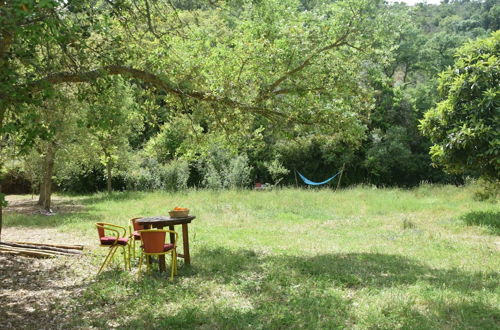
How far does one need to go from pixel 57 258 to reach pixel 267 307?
410cm

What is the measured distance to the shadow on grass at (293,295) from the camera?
4.27 m

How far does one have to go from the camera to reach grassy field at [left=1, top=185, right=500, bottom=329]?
4.37 m

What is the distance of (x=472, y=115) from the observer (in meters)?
10.2

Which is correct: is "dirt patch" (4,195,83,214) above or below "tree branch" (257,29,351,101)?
below

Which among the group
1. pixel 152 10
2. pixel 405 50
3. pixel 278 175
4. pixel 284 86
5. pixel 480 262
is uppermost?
pixel 405 50

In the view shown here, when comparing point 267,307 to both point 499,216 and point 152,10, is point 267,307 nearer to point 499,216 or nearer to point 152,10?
point 152,10

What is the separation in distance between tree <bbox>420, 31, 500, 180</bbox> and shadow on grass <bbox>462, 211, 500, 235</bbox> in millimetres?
899

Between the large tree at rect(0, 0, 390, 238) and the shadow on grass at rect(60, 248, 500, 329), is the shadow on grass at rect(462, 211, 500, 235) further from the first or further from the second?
the large tree at rect(0, 0, 390, 238)

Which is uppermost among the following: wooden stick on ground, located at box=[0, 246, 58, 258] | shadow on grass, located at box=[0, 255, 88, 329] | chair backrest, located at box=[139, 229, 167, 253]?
chair backrest, located at box=[139, 229, 167, 253]

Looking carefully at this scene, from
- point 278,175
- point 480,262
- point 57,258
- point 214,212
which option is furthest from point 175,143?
point 480,262

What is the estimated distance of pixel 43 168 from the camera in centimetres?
1527

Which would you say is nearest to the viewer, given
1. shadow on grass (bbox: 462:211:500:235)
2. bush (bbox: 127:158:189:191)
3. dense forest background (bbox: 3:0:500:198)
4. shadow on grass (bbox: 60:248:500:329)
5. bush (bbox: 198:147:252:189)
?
shadow on grass (bbox: 60:248:500:329)

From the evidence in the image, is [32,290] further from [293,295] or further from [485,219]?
[485,219]

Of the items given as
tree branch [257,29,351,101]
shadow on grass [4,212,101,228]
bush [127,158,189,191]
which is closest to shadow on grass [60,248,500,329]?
tree branch [257,29,351,101]
